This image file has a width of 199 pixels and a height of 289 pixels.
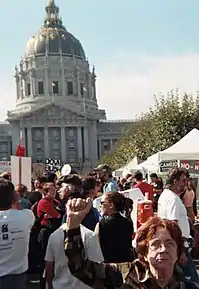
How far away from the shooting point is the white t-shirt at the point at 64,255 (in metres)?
4.19

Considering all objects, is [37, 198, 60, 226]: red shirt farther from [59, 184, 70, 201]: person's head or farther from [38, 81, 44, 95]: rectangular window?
[38, 81, 44, 95]: rectangular window

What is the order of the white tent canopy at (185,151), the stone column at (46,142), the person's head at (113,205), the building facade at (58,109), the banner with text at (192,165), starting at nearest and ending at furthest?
the person's head at (113,205), the banner with text at (192,165), the white tent canopy at (185,151), the building facade at (58,109), the stone column at (46,142)

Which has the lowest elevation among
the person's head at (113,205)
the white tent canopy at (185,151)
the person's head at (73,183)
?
the person's head at (113,205)

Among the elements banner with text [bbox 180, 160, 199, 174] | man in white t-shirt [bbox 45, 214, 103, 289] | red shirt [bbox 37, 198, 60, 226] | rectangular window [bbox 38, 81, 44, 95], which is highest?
rectangular window [bbox 38, 81, 44, 95]

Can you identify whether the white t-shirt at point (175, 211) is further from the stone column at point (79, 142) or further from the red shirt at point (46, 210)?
the stone column at point (79, 142)

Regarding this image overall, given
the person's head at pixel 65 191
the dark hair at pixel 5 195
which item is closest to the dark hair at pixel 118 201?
the dark hair at pixel 5 195

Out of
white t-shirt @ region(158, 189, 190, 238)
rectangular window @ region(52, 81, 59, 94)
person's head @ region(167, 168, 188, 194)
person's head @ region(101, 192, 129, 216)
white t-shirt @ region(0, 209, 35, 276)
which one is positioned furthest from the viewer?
rectangular window @ region(52, 81, 59, 94)

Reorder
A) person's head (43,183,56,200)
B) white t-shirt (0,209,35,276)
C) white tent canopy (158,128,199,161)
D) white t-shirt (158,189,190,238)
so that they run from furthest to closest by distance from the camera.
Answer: white tent canopy (158,128,199,161)
person's head (43,183,56,200)
white t-shirt (158,189,190,238)
white t-shirt (0,209,35,276)

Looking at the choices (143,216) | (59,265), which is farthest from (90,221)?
(143,216)

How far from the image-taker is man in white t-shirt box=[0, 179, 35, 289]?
5.17 m

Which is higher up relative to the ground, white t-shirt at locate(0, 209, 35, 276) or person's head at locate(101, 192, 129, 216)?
person's head at locate(101, 192, 129, 216)

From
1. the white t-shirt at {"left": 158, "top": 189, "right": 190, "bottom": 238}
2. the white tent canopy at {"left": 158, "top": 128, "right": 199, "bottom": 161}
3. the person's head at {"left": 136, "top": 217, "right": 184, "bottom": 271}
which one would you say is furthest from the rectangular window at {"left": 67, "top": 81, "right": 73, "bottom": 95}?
the person's head at {"left": 136, "top": 217, "right": 184, "bottom": 271}

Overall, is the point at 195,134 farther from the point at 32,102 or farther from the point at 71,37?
the point at 71,37

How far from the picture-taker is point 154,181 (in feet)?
52.2
